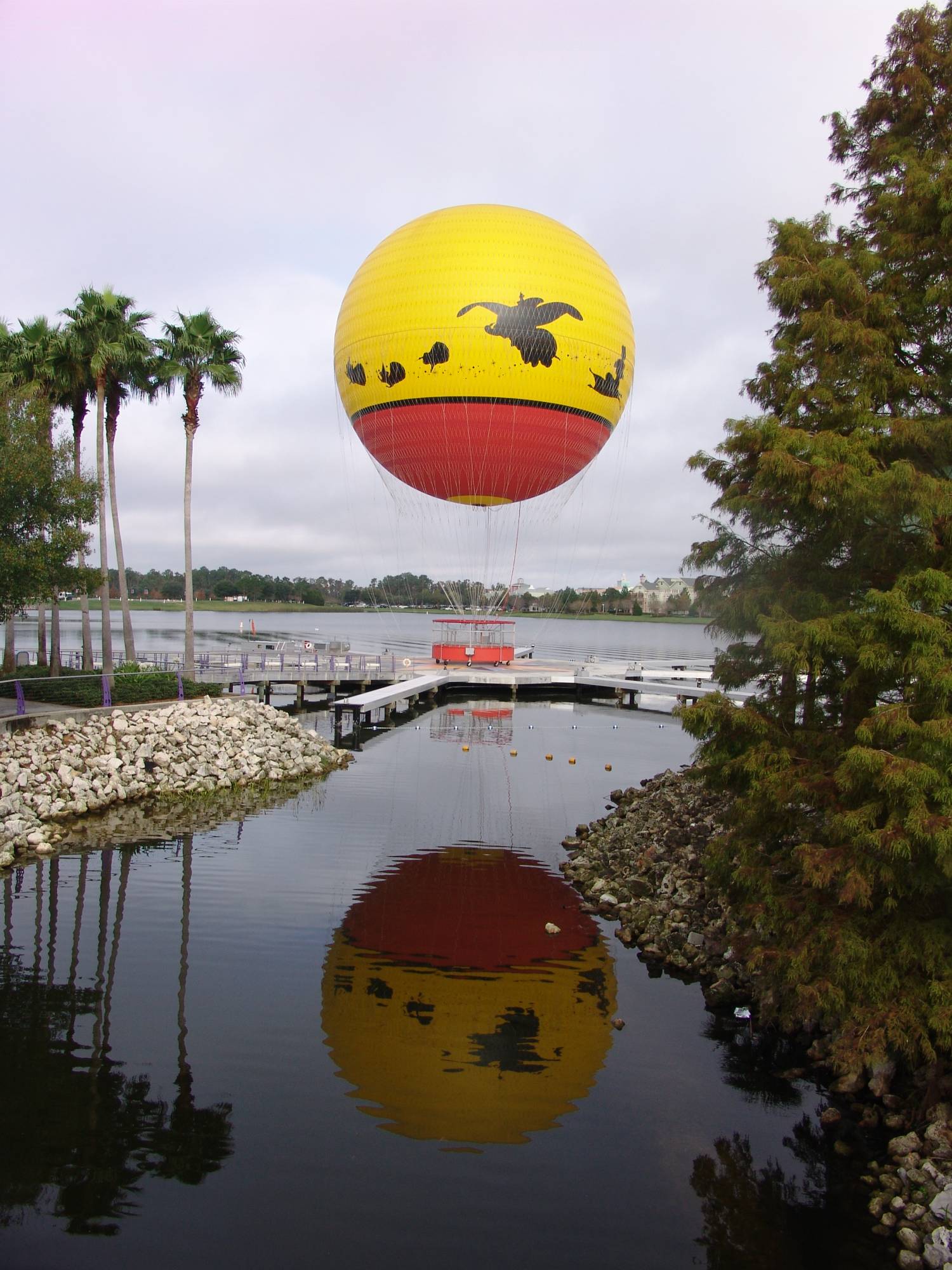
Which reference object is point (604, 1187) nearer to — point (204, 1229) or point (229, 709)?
point (204, 1229)

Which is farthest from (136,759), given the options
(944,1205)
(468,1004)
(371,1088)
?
(944,1205)

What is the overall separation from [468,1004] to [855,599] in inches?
244

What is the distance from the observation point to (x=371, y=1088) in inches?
306

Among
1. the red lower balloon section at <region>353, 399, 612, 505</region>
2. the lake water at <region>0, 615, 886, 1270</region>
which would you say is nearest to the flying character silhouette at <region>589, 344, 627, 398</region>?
the red lower balloon section at <region>353, 399, 612, 505</region>

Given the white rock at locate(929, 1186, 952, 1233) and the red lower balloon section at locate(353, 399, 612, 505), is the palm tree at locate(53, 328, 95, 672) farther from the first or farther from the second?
the white rock at locate(929, 1186, 952, 1233)

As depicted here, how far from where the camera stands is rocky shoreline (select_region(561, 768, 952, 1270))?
6.19 meters

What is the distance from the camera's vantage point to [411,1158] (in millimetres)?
6789

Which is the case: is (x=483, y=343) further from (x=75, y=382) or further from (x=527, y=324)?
(x=75, y=382)

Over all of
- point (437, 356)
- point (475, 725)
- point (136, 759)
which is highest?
point (437, 356)

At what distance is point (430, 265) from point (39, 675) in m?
17.3

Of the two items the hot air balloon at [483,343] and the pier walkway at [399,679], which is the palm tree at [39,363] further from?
the hot air balloon at [483,343]

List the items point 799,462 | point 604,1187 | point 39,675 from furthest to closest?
point 39,675
point 799,462
point 604,1187

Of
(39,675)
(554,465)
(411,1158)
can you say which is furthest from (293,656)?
(411,1158)

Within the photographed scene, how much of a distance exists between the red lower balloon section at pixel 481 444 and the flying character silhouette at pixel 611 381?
892 mm
